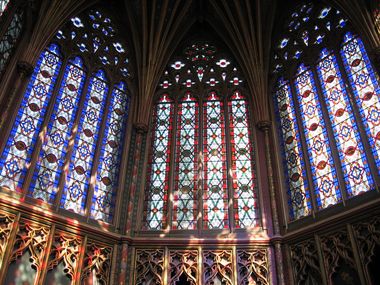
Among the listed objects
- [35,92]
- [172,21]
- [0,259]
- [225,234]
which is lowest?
[0,259]

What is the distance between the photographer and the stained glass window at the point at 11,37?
37.0 feet

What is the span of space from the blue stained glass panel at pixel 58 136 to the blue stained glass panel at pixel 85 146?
0.32 metres

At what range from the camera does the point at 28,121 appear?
11234mm

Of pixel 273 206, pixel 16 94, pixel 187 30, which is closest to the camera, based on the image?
pixel 16 94

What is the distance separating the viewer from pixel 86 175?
38.6 feet

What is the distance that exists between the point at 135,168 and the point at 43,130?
2.91 meters

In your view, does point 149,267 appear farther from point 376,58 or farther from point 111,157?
point 376,58

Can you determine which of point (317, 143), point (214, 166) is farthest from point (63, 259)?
point (317, 143)

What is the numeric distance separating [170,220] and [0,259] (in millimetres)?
4637

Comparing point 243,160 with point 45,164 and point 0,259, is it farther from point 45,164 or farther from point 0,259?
point 0,259

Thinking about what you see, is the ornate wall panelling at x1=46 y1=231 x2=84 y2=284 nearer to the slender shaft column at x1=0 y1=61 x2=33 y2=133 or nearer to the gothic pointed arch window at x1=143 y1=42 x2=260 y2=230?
the gothic pointed arch window at x1=143 y1=42 x2=260 y2=230

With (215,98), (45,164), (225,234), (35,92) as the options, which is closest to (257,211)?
(225,234)

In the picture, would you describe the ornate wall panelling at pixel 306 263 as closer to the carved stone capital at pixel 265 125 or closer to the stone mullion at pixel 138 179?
the carved stone capital at pixel 265 125

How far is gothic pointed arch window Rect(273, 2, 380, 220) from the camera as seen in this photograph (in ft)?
34.6
